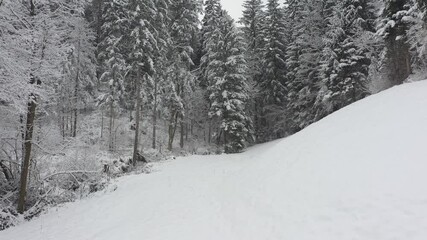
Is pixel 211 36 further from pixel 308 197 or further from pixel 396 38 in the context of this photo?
pixel 308 197

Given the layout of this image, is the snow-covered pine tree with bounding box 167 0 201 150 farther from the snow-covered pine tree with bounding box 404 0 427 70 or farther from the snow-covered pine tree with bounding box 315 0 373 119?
the snow-covered pine tree with bounding box 404 0 427 70

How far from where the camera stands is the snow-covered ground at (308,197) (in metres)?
6.11

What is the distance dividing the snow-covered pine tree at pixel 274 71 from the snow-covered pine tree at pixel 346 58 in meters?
11.1

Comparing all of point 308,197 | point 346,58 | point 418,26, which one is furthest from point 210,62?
point 308,197

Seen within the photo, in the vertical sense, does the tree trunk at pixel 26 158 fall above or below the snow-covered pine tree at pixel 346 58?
below

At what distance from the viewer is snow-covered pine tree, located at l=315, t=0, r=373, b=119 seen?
23047mm

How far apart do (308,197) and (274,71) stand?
29550 mm

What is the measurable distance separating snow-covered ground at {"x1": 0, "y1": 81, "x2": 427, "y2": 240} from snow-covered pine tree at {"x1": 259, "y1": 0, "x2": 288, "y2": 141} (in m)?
21.6

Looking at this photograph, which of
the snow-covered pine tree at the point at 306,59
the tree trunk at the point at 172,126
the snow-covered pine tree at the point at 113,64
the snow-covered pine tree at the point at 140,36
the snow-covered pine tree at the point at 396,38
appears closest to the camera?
the snow-covered pine tree at the point at 396,38

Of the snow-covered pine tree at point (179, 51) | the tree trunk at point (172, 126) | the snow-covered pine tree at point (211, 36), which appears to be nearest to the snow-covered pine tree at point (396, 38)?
the snow-covered pine tree at point (211, 36)

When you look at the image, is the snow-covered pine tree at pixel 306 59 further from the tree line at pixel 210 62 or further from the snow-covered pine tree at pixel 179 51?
the snow-covered pine tree at pixel 179 51

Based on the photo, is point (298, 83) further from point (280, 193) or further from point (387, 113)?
point (280, 193)

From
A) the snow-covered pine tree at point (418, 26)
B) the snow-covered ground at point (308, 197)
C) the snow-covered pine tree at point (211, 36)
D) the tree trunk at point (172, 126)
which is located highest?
the snow-covered pine tree at point (211, 36)

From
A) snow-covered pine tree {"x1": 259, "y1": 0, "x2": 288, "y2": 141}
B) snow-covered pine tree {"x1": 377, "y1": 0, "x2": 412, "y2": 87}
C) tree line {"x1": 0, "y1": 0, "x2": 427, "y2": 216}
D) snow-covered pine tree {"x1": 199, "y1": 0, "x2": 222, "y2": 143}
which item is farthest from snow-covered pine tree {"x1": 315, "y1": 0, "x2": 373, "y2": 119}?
snow-covered pine tree {"x1": 259, "y1": 0, "x2": 288, "y2": 141}
